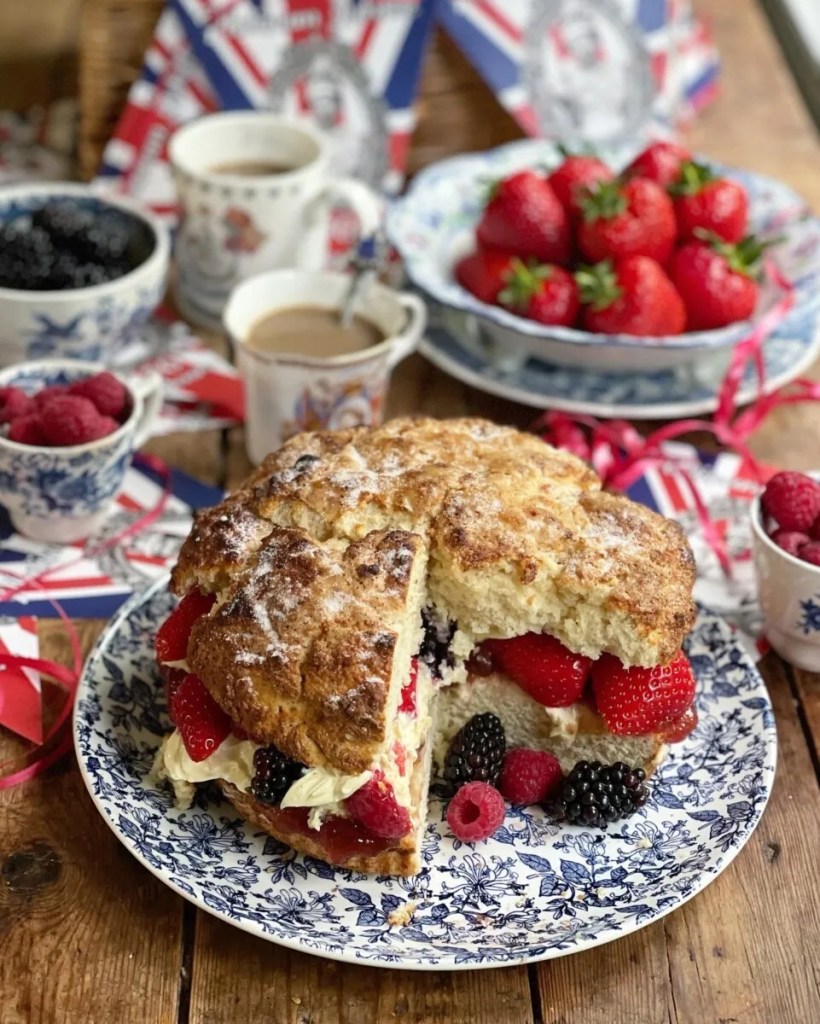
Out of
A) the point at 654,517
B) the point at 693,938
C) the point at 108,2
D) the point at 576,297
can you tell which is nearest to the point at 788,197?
the point at 576,297

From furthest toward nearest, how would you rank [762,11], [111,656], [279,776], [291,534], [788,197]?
[762,11] → [788,197] → [111,656] → [291,534] → [279,776]

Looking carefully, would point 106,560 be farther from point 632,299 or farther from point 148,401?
point 632,299

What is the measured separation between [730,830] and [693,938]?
16cm

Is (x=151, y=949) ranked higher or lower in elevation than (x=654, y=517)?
lower

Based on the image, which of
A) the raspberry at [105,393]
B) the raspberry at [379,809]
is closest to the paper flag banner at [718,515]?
the raspberry at [379,809]

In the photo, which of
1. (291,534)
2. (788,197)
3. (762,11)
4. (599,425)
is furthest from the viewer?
(762,11)

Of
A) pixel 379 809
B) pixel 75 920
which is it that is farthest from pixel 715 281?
pixel 75 920

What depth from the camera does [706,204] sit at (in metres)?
2.96

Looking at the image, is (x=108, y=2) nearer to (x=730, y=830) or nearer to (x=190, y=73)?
(x=190, y=73)

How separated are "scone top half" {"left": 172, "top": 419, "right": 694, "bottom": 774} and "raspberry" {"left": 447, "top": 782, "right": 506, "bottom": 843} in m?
0.20

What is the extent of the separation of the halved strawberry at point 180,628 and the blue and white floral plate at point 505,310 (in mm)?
1131

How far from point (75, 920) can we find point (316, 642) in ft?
1.71

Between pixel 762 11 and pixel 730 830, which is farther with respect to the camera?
pixel 762 11

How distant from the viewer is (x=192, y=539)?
202 centimetres
